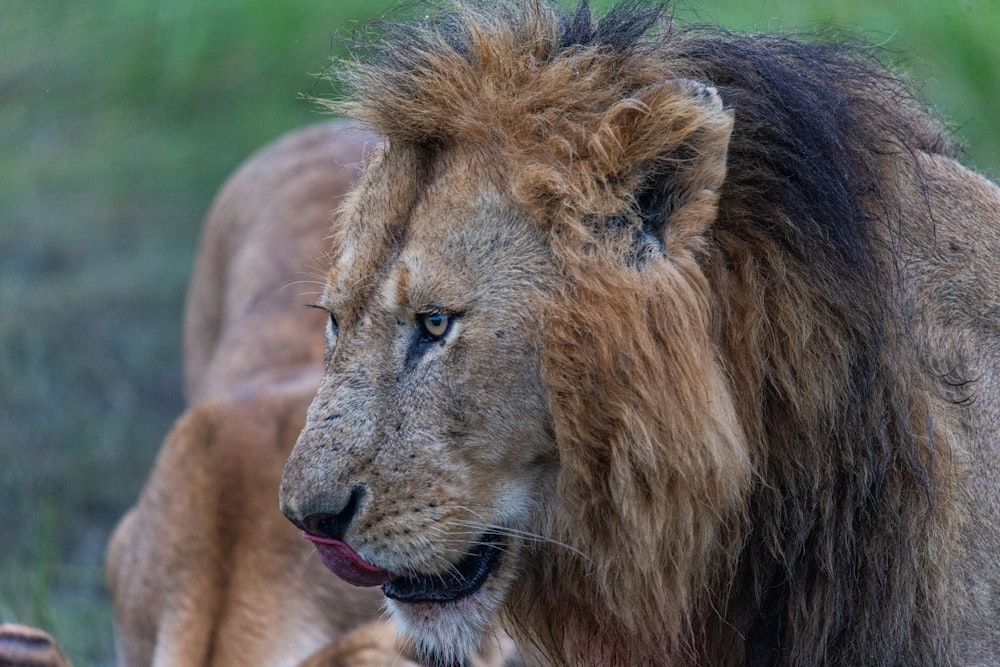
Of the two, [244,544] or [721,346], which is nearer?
[721,346]

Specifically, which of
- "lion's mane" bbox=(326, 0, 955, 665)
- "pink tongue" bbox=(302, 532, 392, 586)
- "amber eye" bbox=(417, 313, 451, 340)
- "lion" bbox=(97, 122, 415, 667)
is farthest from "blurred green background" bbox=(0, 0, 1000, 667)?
"amber eye" bbox=(417, 313, 451, 340)

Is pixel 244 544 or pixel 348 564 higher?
pixel 348 564

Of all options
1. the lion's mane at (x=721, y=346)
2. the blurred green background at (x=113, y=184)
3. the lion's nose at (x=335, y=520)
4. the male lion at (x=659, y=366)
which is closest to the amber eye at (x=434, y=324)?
the male lion at (x=659, y=366)

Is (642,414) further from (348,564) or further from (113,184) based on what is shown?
(113,184)

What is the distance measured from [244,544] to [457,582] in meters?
1.46

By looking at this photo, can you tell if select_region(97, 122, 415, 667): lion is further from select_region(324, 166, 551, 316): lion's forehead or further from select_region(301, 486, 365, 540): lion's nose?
select_region(301, 486, 365, 540): lion's nose

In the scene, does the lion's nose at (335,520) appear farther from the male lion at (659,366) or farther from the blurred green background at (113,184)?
the blurred green background at (113,184)

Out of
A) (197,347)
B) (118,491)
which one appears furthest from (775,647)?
(118,491)

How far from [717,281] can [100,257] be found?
20.9 feet

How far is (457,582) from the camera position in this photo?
2.31 meters

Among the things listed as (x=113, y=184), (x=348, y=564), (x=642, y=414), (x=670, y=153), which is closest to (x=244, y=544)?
(x=348, y=564)

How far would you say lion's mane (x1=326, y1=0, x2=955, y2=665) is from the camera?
7.06 ft

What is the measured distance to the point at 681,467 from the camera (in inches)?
84.9

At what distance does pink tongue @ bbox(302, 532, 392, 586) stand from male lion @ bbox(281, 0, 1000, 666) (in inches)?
0.4
